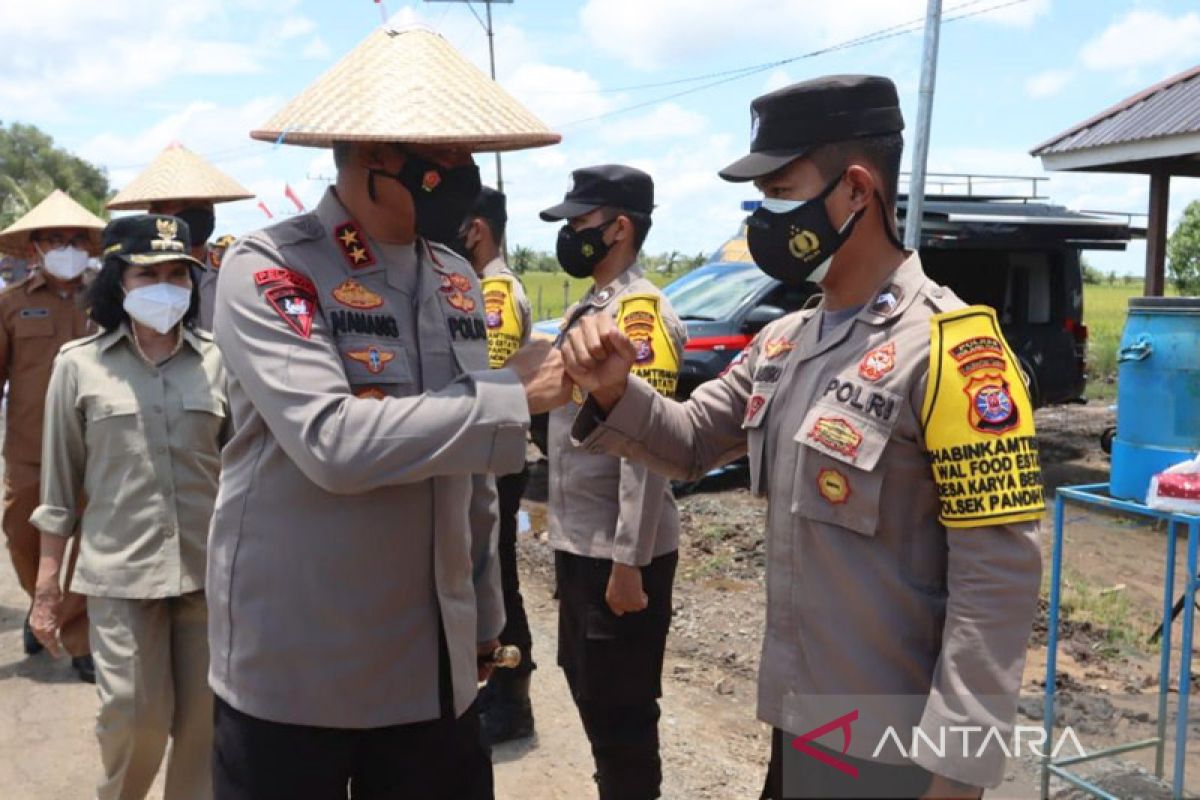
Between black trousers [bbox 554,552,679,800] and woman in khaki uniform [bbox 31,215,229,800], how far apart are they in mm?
1226

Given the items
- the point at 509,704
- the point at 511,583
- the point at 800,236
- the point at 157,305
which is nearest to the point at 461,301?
the point at 800,236

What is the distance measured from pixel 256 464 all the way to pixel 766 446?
3.32 ft

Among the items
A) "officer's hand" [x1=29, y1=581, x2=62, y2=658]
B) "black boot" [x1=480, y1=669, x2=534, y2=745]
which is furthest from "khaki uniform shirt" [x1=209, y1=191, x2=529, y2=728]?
"black boot" [x1=480, y1=669, x2=534, y2=745]

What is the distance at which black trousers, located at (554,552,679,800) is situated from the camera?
3.41 metres

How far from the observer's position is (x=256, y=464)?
2.05 m

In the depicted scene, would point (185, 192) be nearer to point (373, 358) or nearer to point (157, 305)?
point (157, 305)

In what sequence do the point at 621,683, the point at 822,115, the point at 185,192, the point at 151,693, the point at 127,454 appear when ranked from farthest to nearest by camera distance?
the point at 185,192 → the point at 127,454 → the point at 621,683 → the point at 151,693 → the point at 822,115

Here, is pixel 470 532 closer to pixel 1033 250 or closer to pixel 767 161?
pixel 767 161

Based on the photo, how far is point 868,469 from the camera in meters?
1.89

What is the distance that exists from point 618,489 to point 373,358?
1.54m

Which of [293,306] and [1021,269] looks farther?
[1021,269]

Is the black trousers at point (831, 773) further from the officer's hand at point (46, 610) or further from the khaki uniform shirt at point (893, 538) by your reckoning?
the officer's hand at point (46, 610)

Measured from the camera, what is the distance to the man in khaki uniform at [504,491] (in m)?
4.48

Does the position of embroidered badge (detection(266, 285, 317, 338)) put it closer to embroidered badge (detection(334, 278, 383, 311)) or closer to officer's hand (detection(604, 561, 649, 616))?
embroidered badge (detection(334, 278, 383, 311))
